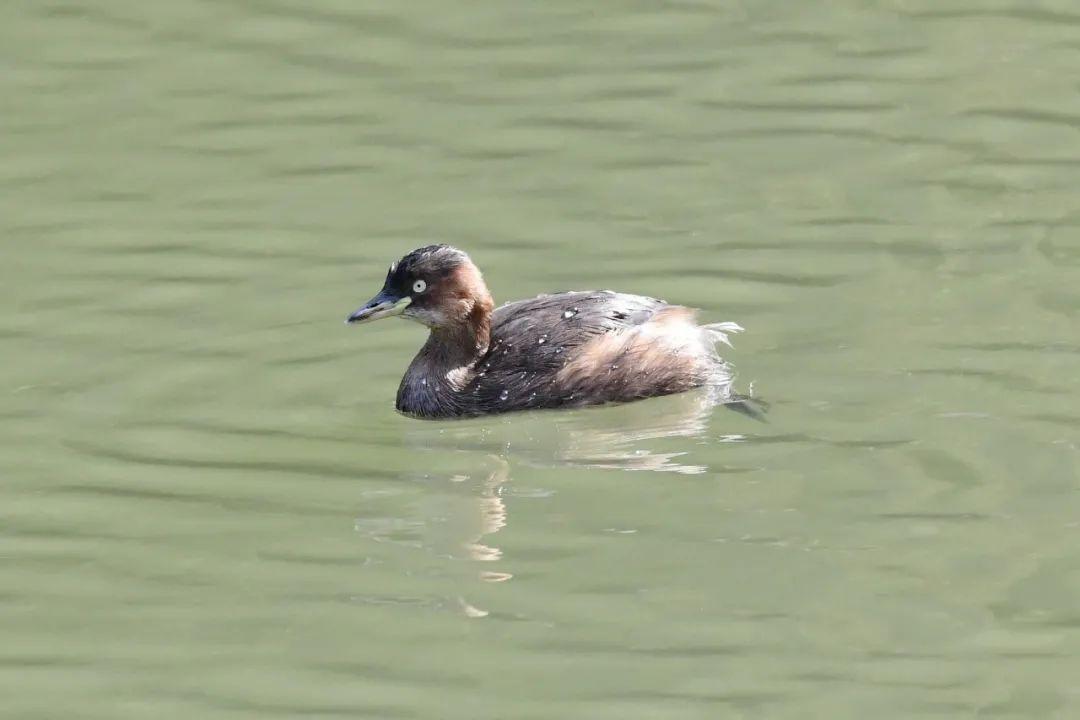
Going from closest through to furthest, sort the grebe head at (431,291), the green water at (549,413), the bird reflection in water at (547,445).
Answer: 1. the green water at (549,413)
2. the bird reflection in water at (547,445)
3. the grebe head at (431,291)

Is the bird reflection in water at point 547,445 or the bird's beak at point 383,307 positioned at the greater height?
the bird's beak at point 383,307

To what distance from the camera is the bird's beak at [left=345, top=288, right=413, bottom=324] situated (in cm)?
920

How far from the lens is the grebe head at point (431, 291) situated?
922 centimetres

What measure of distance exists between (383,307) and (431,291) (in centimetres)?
20

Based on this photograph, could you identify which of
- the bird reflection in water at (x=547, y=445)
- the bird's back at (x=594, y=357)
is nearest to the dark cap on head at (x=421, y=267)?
the bird's back at (x=594, y=357)

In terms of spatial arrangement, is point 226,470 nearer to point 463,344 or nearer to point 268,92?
point 463,344

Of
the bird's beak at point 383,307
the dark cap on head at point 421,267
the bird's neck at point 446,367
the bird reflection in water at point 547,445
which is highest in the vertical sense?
the dark cap on head at point 421,267

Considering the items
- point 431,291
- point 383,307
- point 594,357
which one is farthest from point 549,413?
point 383,307

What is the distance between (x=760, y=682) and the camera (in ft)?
20.5

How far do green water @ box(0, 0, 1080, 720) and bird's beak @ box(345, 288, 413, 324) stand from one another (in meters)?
0.29

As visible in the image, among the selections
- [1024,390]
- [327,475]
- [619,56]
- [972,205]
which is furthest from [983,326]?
[619,56]

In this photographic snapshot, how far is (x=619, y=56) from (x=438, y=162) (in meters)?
1.68

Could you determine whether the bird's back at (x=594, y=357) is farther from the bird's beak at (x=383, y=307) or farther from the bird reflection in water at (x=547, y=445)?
the bird's beak at (x=383, y=307)

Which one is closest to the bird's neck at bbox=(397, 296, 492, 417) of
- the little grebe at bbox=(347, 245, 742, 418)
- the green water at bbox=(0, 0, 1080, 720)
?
the little grebe at bbox=(347, 245, 742, 418)
